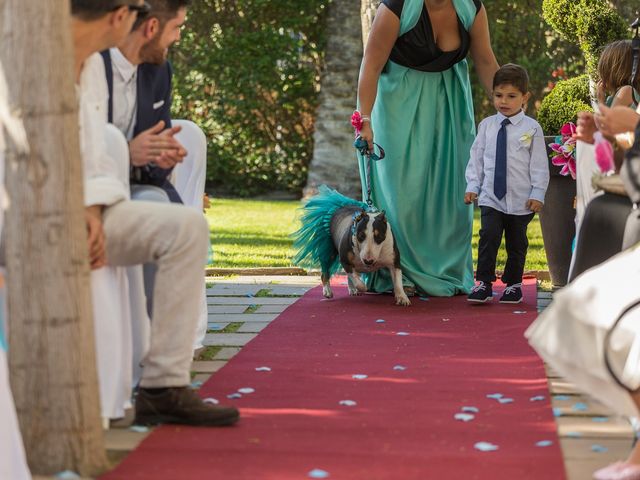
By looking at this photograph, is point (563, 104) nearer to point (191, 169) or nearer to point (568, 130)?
point (568, 130)

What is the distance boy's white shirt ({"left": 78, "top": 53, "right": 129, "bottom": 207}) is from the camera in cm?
405

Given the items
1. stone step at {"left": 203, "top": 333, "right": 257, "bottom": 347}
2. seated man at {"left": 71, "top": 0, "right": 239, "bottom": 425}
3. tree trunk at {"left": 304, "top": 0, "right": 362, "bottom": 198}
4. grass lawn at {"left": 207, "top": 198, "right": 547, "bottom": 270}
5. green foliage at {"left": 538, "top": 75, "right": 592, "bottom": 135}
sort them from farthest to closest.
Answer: tree trunk at {"left": 304, "top": 0, "right": 362, "bottom": 198}, grass lawn at {"left": 207, "top": 198, "right": 547, "bottom": 270}, green foliage at {"left": 538, "top": 75, "right": 592, "bottom": 135}, stone step at {"left": 203, "top": 333, "right": 257, "bottom": 347}, seated man at {"left": 71, "top": 0, "right": 239, "bottom": 425}

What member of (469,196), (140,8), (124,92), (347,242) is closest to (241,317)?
(347,242)

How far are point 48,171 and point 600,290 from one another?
1.63 m

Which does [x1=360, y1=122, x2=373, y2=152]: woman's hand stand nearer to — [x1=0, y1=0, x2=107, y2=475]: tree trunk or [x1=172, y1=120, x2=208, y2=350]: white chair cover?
[x1=172, y1=120, x2=208, y2=350]: white chair cover

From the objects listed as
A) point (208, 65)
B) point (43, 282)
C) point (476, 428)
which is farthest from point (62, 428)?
point (208, 65)

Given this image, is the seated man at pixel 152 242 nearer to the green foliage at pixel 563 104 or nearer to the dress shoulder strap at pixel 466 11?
the dress shoulder strap at pixel 466 11

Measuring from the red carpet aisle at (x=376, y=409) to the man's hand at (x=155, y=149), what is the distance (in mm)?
948

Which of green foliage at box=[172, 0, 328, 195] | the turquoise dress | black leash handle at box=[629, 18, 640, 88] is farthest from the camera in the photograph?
green foliage at box=[172, 0, 328, 195]

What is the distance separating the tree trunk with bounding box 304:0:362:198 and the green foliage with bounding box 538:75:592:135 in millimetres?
7764

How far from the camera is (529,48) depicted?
18.0m

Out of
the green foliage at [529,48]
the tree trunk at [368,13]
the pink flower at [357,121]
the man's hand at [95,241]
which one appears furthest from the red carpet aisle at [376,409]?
the green foliage at [529,48]

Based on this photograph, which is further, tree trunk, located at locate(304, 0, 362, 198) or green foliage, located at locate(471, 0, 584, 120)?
green foliage, located at locate(471, 0, 584, 120)

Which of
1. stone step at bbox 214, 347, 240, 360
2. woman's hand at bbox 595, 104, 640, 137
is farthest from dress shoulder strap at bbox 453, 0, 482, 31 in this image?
woman's hand at bbox 595, 104, 640, 137
